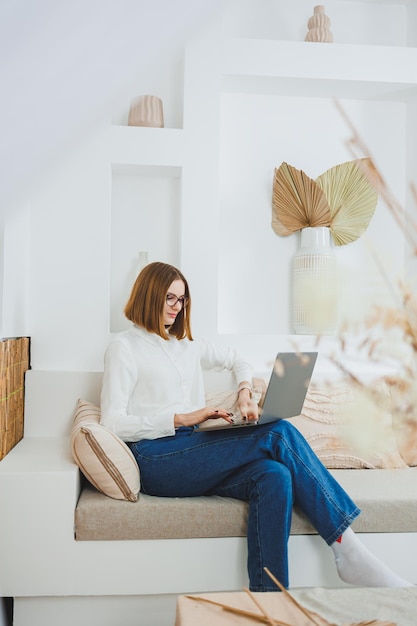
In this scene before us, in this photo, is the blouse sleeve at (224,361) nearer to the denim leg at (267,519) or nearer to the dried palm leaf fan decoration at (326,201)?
the denim leg at (267,519)

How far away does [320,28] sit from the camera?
3.15 meters

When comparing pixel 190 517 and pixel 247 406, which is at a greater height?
pixel 247 406

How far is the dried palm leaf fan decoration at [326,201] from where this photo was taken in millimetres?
3244

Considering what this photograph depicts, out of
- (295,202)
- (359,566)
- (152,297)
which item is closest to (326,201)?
(295,202)

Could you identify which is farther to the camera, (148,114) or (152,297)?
(148,114)

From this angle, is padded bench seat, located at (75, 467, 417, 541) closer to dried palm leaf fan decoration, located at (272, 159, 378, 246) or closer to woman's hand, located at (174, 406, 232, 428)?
woman's hand, located at (174, 406, 232, 428)

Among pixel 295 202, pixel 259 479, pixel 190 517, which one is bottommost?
pixel 190 517

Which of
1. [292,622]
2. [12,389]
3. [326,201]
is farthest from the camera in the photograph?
[326,201]

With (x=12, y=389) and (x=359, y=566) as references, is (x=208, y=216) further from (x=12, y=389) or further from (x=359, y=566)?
(x=359, y=566)

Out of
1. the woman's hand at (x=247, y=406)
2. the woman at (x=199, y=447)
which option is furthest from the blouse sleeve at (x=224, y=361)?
the woman's hand at (x=247, y=406)

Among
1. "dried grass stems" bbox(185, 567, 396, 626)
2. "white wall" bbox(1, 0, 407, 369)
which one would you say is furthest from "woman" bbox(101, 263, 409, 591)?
"dried grass stems" bbox(185, 567, 396, 626)

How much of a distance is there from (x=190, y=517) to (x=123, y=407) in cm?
44

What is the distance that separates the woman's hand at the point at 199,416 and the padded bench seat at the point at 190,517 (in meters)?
0.25

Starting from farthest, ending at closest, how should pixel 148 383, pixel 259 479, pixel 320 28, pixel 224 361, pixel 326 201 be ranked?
pixel 326 201
pixel 320 28
pixel 224 361
pixel 148 383
pixel 259 479
